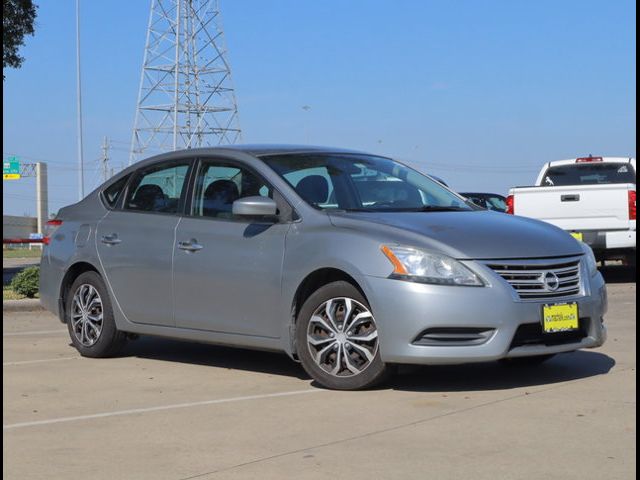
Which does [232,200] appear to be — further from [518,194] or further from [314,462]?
[518,194]

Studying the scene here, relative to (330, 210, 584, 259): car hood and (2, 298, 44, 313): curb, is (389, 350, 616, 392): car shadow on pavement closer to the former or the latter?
(330, 210, 584, 259): car hood

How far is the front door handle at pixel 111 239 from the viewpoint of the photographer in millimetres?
9352

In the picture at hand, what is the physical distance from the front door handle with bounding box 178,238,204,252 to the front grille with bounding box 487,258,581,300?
7.62ft

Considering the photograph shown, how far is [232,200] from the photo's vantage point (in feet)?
28.4

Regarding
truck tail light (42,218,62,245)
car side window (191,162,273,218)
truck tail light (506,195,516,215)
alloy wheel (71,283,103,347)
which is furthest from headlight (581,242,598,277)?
truck tail light (506,195,516,215)

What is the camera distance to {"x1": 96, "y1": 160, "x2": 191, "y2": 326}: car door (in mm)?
8930

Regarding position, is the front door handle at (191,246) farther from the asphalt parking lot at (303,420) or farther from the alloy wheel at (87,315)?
the alloy wheel at (87,315)

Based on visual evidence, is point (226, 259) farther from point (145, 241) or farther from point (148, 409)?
point (148, 409)

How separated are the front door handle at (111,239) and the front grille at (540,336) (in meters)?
3.45

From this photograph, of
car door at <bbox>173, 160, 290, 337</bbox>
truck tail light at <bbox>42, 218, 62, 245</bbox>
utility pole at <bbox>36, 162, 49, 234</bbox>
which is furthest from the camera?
utility pole at <bbox>36, 162, 49, 234</bbox>

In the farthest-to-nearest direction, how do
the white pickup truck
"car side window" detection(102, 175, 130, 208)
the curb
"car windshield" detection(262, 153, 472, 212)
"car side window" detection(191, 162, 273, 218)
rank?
the white pickup truck < the curb < "car side window" detection(102, 175, 130, 208) < "car side window" detection(191, 162, 273, 218) < "car windshield" detection(262, 153, 472, 212)

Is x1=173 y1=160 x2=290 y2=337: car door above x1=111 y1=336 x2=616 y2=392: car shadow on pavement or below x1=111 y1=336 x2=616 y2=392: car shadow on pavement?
above

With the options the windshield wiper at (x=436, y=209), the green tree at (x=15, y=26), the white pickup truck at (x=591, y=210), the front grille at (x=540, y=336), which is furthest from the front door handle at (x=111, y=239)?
the green tree at (x=15, y=26)

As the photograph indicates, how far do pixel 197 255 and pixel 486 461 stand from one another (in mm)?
3621
